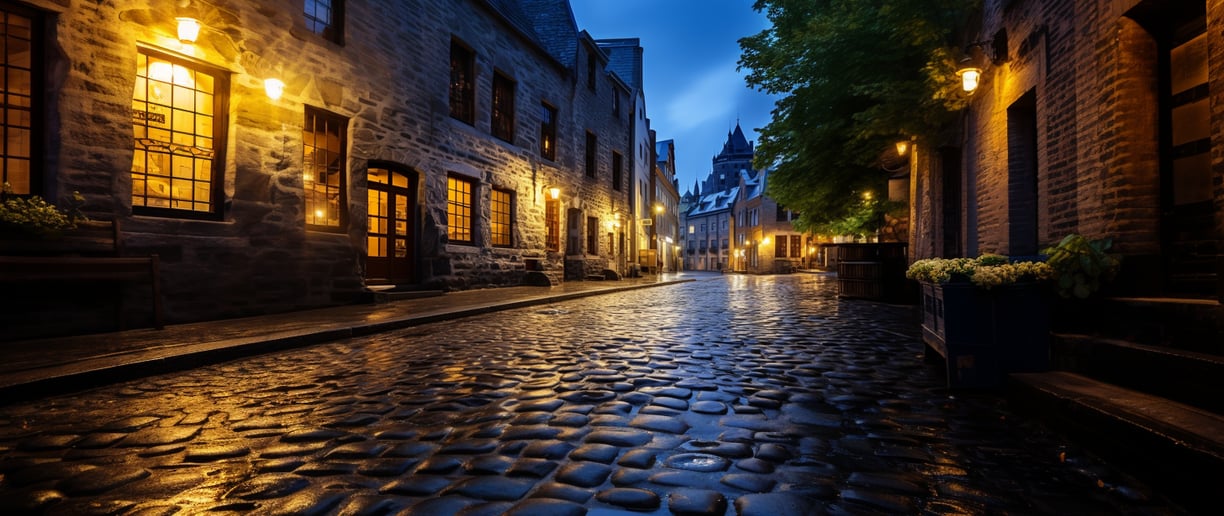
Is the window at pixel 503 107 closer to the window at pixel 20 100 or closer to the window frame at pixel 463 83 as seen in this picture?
the window frame at pixel 463 83

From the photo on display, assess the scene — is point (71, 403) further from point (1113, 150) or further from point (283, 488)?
point (1113, 150)

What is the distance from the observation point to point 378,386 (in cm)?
361

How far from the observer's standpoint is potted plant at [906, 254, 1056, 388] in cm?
336

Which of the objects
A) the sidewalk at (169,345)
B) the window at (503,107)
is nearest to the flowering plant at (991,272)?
the sidewalk at (169,345)

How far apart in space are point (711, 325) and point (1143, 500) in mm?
5183

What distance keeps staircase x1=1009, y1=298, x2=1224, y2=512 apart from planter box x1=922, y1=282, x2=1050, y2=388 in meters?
0.15

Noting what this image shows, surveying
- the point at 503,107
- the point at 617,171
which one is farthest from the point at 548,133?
the point at 617,171

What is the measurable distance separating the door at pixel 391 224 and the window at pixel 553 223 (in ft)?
20.8

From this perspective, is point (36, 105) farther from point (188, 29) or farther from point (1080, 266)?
point (1080, 266)

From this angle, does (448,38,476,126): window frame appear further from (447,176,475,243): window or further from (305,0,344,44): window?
(305,0,344,44): window

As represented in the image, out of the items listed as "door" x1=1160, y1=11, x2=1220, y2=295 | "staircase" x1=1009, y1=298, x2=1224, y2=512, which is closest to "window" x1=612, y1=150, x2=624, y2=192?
"door" x1=1160, y1=11, x2=1220, y2=295

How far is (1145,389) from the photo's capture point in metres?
2.74

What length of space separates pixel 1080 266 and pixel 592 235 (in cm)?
1704

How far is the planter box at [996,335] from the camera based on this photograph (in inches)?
132
